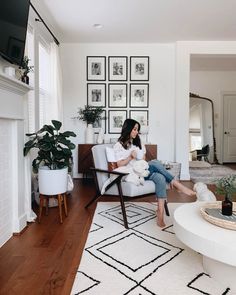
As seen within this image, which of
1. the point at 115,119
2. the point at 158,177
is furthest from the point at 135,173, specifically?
the point at 115,119

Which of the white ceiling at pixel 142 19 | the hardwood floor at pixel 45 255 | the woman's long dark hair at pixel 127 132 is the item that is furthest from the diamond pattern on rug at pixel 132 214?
the white ceiling at pixel 142 19

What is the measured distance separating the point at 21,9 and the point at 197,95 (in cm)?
583

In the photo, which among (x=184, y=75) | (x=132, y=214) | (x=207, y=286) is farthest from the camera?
(x=184, y=75)

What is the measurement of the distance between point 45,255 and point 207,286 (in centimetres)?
120

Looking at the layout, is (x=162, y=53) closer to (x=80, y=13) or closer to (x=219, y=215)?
(x=80, y=13)

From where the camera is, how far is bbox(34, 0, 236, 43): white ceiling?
3.33 metres

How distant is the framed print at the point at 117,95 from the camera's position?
5109 millimetres

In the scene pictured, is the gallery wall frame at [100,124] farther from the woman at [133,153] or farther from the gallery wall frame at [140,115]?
the woman at [133,153]

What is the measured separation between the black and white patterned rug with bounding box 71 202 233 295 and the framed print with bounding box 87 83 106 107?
2.90 m

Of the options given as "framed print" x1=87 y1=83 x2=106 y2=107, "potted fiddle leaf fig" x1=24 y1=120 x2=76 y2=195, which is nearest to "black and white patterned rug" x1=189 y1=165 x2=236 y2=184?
"framed print" x1=87 y1=83 x2=106 y2=107

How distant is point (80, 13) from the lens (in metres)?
3.61

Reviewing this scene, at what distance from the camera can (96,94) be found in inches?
201

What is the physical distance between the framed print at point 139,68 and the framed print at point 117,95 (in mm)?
273

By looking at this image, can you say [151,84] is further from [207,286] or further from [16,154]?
[207,286]
